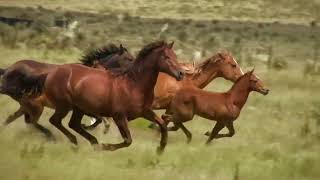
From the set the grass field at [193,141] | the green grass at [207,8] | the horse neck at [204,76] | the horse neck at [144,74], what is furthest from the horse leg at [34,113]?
the green grass at [207,8]

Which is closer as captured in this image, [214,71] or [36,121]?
[36,121]

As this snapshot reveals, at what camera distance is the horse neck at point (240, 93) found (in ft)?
51.4

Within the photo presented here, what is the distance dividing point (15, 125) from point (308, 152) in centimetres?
534

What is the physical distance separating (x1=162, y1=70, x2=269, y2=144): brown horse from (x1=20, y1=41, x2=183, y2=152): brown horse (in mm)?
2420

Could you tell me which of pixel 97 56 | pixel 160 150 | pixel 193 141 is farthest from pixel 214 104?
pixel 160 150

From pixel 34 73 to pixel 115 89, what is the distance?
198cm

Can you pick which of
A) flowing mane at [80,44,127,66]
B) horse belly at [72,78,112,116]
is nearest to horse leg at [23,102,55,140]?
horse belly at [72,78,112,116]

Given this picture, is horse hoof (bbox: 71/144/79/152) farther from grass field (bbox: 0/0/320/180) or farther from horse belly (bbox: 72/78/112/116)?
horse belly (bbox: 72/78/112/116)

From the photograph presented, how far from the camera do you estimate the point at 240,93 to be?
51.7 feet

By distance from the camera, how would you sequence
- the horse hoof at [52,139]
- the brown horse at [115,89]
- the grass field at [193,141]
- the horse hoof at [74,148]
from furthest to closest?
1. the horse hoof at [52,139]
2. the brown horse at [115,89]
3. the horse hoof at [74,148]
4. the grass field at [193,141]

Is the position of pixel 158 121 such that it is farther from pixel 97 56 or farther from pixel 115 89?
pixel 97 56

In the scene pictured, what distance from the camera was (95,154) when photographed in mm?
12430

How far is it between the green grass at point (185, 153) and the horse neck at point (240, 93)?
699 mm

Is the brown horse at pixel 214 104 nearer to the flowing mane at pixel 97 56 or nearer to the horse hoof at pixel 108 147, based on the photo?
the flowing mane at pixel 97 56
